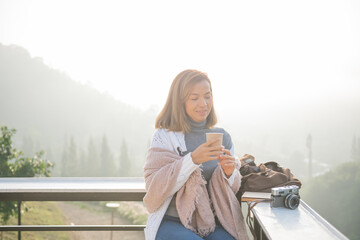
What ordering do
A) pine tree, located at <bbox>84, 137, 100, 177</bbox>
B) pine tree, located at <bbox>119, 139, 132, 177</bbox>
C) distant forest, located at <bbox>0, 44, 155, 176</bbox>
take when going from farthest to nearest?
distant forest, located at <bbox>0, 44, 155, 176</bbox> < pine tree, located at <bbox>119, 139, 132, 177</bbox> < pine tree, located at <bbox>84, 137, 100, 177</bbox>

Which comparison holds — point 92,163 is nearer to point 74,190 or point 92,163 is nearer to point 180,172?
point 74,190

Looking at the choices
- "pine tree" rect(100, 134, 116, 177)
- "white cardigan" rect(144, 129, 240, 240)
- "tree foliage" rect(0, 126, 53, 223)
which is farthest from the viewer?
"pine tree" rect(100, 134, 116, 177)

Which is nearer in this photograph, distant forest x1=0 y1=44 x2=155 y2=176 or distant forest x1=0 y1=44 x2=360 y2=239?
distant forest x1=0 y1=44 x2=360 y2=239

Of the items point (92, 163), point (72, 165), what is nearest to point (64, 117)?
point (92, 163)

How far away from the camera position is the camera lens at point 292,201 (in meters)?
1.78

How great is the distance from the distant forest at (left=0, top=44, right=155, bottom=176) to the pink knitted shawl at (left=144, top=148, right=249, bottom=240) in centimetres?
5152

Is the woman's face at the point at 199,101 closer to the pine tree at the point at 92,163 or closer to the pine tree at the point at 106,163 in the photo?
the pine tree at the point at 106,163

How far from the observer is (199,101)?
2029 mm

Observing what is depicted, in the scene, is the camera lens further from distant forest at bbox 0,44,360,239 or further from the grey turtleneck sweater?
distant forest at bbox 0,44,360,239

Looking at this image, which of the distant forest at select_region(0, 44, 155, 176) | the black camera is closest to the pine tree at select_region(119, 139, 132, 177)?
the distant forest at select_region(0, 44, 155, 176)

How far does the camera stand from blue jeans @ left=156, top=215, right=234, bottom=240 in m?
1.71

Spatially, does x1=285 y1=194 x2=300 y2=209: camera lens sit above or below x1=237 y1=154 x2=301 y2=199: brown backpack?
below

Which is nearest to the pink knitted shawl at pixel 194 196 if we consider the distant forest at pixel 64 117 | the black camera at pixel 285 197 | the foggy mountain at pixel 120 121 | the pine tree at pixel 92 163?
the black camera at pixel 285 197

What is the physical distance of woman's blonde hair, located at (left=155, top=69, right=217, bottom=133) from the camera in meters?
2.01
